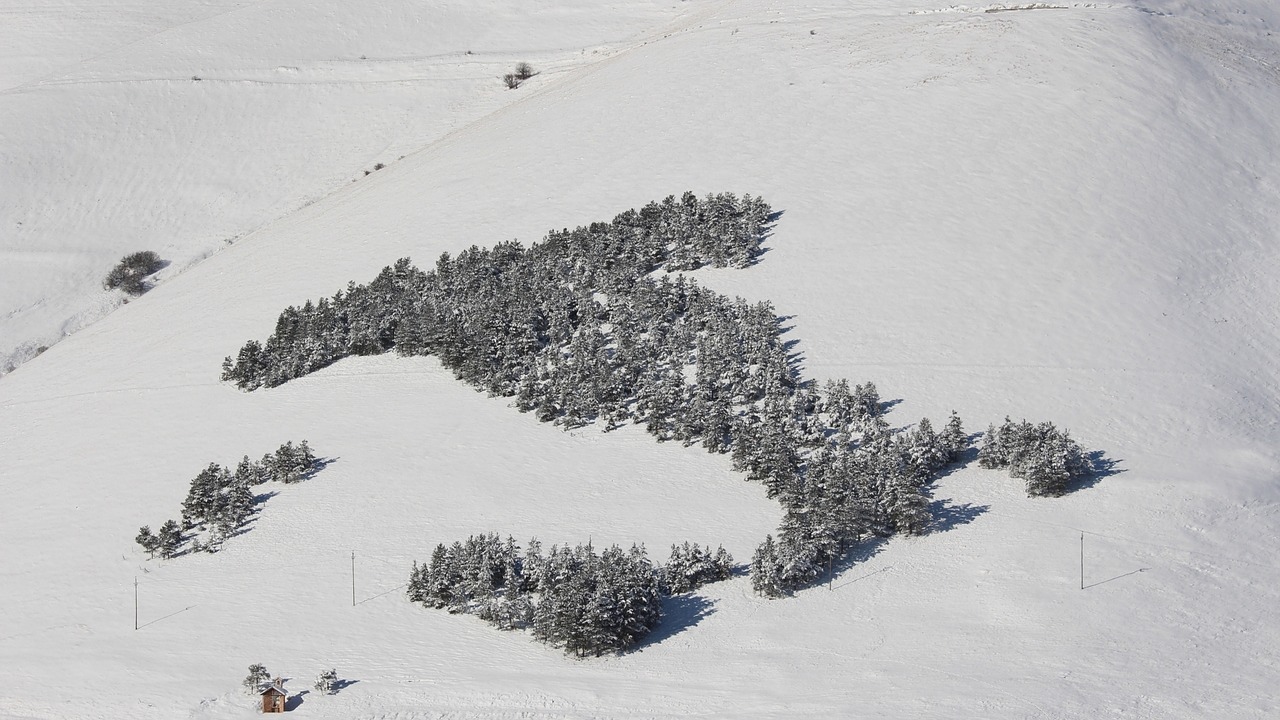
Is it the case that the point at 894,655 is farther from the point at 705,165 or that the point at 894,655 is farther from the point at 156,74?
the point at 156,74

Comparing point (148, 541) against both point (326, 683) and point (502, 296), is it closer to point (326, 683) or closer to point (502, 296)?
point (326, 683)

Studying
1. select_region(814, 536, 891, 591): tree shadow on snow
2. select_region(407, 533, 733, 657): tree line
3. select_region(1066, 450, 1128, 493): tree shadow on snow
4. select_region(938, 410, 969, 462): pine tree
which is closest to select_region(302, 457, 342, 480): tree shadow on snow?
select_region(407, 533, 733, 657): tree line

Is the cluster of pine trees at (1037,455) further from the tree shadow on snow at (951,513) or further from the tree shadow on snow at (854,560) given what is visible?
the tree shadow on snow at (854,560)

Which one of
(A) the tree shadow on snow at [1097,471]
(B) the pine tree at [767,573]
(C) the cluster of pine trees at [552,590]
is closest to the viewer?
(C) the cluster of pine trees at [552,590]

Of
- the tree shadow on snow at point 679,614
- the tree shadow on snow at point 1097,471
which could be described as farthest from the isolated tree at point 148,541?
the tree shadow on snow at point 1097,471

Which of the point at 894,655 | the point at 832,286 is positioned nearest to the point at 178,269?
the point at 832,286

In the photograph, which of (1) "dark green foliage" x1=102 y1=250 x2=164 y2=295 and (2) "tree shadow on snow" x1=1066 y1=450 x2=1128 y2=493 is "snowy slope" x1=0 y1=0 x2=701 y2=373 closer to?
(1) "dark green foliage" x1=102 y1=250 x2=164 y2=295
